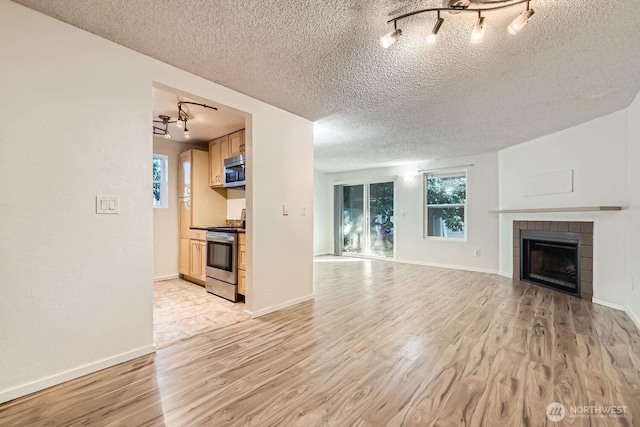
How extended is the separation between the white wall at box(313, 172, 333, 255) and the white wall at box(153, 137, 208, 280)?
3.59m

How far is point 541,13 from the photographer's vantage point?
5.53 ft

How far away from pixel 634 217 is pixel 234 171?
471 centimetres

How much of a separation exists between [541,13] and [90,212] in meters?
3.13

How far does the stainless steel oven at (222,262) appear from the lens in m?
3.52

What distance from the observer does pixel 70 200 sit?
1.84 meters

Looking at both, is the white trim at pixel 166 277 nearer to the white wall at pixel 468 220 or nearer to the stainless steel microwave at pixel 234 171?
the stainless steel microwave at pixel 234 171

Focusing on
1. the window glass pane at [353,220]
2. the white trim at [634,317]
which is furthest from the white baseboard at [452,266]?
the white trim at [634,317]

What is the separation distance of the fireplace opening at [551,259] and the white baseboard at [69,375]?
509 centimetres

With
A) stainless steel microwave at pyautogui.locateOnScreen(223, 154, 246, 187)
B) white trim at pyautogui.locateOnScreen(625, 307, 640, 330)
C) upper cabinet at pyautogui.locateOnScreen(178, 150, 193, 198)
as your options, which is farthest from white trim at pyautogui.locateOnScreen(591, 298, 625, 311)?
upper cabinet at pyautogui.locateOnScreen(178, 150, 193, 198)

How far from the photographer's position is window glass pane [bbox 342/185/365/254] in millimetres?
7598

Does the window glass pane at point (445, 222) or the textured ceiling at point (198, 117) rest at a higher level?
the textured ceiling at point (198, 117)

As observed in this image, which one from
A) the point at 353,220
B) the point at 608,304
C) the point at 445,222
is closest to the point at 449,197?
the point at 445,222

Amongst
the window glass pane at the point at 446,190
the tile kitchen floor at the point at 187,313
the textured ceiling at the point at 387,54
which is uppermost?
the textured ceiling at the point at 387,54

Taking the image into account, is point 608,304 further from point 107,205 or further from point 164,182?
point 164,182
